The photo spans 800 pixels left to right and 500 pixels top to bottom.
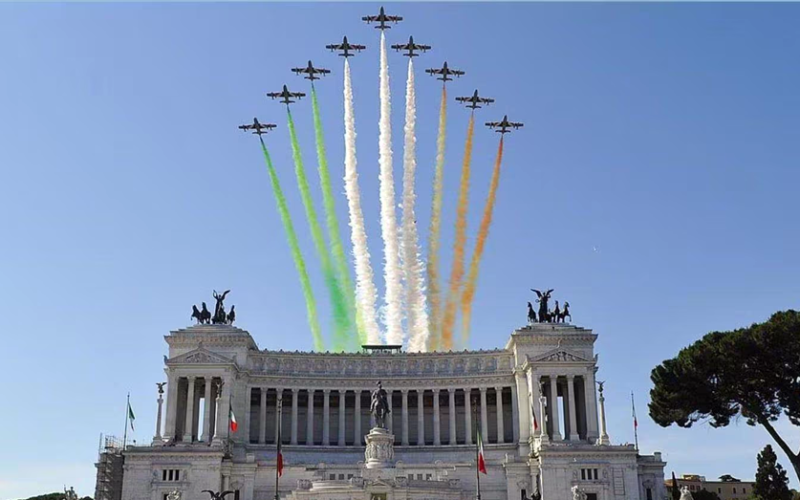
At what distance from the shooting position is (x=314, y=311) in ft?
415

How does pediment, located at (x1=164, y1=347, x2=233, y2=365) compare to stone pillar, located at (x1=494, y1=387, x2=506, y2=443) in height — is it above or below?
above

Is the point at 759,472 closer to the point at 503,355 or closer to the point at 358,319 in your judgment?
the point at 503,355

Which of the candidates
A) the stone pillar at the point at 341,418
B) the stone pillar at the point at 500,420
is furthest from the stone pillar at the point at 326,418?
the stone pillar at the point at 500,420

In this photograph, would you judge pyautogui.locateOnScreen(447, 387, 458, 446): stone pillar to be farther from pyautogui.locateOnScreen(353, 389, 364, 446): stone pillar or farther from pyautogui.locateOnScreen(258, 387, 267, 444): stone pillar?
pyautogui.locateOnScreen(258, 387, 267, 444): stone pillar

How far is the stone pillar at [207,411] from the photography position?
10394 centimetres

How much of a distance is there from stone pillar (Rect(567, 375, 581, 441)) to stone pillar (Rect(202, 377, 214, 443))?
1558 inches

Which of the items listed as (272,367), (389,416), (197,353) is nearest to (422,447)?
(389,416)

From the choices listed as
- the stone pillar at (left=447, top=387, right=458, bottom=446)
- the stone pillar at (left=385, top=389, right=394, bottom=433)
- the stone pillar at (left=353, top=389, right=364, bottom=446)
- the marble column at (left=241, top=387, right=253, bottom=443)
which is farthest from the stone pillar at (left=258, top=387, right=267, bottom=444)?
the stone pillar at (left=447, top=387, right=458, bottom=446)

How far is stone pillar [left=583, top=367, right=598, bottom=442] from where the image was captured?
105688 millimetres

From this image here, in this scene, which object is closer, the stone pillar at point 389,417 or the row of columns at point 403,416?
the row of columns at point 403,416

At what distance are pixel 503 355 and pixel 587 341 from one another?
10.1m

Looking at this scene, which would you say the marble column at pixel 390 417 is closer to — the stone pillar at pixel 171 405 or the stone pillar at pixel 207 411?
the stone pillar at pixel 207 411

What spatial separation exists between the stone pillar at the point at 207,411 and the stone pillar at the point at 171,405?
3.32 metres

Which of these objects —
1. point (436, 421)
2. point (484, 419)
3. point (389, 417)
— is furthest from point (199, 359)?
point (484, 419)
